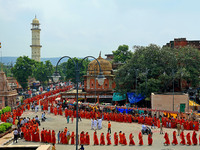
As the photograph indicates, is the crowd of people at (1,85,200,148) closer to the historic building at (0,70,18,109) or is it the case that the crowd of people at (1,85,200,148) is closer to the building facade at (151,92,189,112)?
the building facade at (151,92,189,112)

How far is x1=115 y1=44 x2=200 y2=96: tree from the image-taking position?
32.4 meters

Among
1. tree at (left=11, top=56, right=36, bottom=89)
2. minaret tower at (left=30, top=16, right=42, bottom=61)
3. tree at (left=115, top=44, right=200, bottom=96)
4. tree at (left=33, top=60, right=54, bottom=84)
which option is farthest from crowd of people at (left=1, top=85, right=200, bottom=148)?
minaret tower at (left=30, top=16, right=42, bottom=61)

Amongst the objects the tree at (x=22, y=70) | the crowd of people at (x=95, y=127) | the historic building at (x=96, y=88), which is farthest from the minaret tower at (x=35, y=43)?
the crowd of people at (x=95, y=127)

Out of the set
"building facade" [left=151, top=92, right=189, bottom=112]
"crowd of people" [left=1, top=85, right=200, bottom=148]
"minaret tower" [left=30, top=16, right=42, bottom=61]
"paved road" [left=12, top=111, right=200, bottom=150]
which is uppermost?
"minaret tower" [left=30, top=16, right=42, bottom=61]

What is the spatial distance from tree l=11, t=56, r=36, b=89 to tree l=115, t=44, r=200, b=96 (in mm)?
32019

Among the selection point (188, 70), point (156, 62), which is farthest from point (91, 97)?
point (188, 70)

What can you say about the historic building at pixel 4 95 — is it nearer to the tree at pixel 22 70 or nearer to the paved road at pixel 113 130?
the paved road at pixel 113 130

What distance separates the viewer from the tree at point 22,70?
201 ft

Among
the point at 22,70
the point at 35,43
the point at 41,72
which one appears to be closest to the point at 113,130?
the point at 22,70

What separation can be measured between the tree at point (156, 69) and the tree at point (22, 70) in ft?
105

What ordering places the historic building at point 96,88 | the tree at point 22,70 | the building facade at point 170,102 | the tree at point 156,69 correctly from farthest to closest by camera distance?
Answer: the tree at point 22,70, the historic building at point 96,88, the tree at point 156,69, the building facade at point 170,102

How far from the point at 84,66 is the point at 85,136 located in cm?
5502

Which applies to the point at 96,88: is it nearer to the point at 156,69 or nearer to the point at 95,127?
the point at 156,69

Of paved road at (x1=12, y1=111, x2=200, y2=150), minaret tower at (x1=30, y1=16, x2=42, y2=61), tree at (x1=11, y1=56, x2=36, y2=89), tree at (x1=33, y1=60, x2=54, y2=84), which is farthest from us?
minaret tower at (x1=30, y1=16, x2=42, y2=61)
